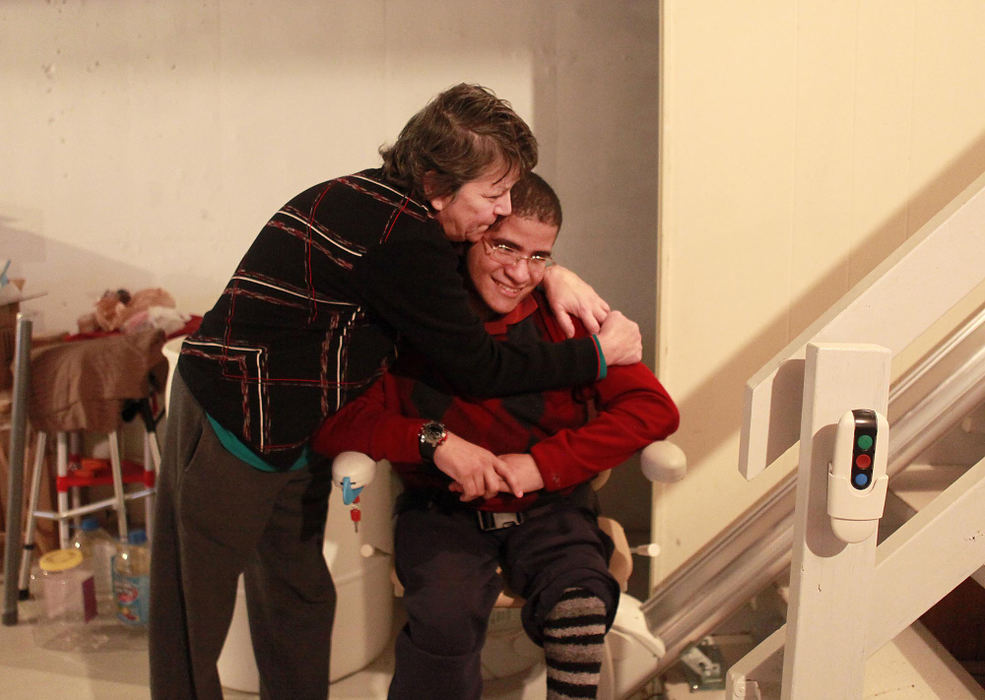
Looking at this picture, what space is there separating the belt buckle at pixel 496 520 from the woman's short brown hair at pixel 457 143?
22.2 inches

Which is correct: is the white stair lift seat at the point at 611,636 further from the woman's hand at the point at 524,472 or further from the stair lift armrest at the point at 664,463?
the woman's hand at the point at 524,472

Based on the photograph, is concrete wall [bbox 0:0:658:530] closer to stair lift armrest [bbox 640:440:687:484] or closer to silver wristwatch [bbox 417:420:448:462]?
stair lift armrest [bbox 640:440:687:484]

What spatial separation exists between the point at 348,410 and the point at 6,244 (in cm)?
199

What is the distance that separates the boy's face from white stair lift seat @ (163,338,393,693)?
78 centimetres

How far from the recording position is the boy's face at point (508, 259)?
133 centimetres

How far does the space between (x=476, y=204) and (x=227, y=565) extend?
2.52ft

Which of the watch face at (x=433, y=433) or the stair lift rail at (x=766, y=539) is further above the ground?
the watch face at (x=433, y=433)

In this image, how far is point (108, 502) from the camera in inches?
92.7

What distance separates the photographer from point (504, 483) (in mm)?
1257

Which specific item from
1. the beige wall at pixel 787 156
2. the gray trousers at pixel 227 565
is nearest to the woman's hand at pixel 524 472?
the gray trousers at pixel 227 565

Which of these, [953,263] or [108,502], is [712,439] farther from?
[108,502]

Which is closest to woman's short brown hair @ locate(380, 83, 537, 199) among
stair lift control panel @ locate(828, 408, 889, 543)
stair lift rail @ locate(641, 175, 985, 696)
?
stair lift rail @ locate(641, 175, 985, 696)

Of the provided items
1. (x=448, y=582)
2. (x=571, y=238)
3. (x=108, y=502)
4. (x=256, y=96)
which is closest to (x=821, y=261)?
(x=571, y=238)

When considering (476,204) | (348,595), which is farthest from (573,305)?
(348,595)
